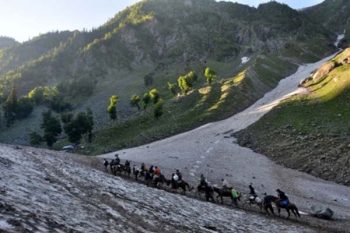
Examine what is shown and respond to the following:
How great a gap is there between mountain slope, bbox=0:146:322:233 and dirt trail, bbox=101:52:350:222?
790 inches

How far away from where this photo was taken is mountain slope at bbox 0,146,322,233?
62.5 ft

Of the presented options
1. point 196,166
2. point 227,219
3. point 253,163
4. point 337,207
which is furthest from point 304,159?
point 227,219

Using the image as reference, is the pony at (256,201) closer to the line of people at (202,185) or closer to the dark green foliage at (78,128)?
the line of people at (202,185)

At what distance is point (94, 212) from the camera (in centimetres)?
2402

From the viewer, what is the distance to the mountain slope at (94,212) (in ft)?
62.5

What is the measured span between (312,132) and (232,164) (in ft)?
70.2

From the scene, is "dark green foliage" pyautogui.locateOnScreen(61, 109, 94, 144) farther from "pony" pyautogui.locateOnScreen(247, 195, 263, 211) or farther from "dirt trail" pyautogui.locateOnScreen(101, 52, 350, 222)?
"pony" pyautogui.locateOnScreen(247, 195, 263, 211)

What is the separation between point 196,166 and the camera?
259ft

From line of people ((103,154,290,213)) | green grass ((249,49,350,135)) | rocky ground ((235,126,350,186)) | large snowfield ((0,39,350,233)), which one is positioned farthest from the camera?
green grass ((249,49,350,135))

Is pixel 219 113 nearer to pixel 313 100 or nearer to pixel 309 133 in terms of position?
pixel 313 100

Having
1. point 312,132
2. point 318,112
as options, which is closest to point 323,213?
point 312,132

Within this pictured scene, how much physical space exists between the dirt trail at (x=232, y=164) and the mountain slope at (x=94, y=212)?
20.1m

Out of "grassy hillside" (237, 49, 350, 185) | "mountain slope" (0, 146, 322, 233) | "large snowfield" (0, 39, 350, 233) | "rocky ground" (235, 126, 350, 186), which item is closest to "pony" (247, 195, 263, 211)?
"large snowfield" (0, 39, 350, 233)

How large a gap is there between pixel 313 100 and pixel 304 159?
44.2 meters
